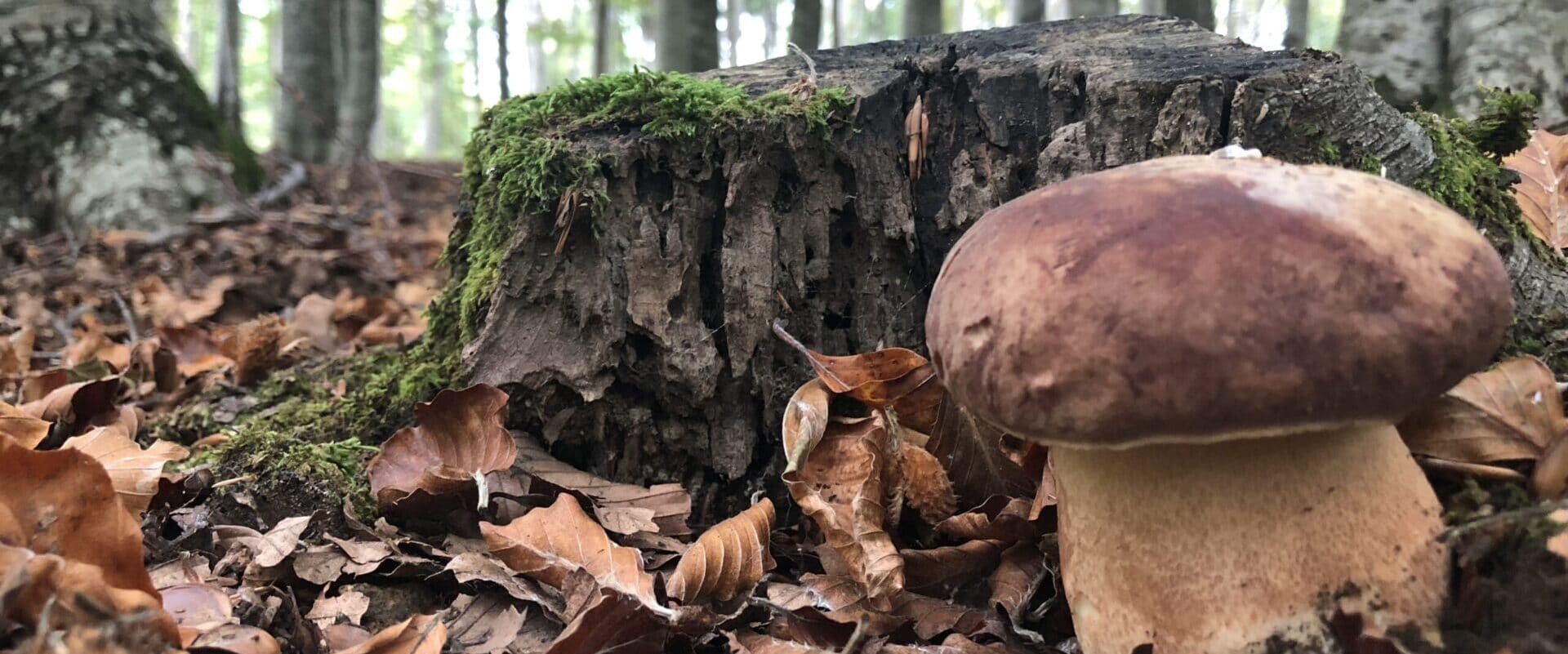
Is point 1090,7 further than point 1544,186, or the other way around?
point 1090,7

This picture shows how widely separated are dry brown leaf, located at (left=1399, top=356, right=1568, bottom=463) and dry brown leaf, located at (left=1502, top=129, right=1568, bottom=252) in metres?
0.94

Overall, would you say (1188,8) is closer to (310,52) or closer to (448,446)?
(448,446)

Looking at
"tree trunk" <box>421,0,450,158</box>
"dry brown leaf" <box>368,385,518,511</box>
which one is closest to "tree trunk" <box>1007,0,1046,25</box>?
"dry brown leaf" <box>368,385,518,511</box>

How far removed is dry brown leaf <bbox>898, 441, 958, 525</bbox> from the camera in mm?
2182

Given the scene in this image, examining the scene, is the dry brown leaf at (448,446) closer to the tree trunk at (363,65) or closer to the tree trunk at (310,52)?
the tree trunk at (310,52)

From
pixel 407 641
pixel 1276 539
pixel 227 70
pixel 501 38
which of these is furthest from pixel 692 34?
pixel 1276 539

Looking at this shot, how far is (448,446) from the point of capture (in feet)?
7.64

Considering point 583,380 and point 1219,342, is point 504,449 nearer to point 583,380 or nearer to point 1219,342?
point 583,380

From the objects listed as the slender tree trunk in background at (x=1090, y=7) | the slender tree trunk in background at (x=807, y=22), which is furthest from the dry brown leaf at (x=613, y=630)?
the slender tree trunk in background at (x=1090, y=7)

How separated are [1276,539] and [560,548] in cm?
134

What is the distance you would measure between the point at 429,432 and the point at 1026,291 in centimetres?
157

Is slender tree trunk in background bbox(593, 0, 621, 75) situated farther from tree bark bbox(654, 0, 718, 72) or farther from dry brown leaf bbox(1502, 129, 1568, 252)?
dry brown leaf bbox(1502, 129, 1568, 252)

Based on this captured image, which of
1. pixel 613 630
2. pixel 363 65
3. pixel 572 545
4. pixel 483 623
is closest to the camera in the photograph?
pixel 613 630

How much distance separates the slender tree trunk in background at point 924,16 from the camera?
8945 millimetres
